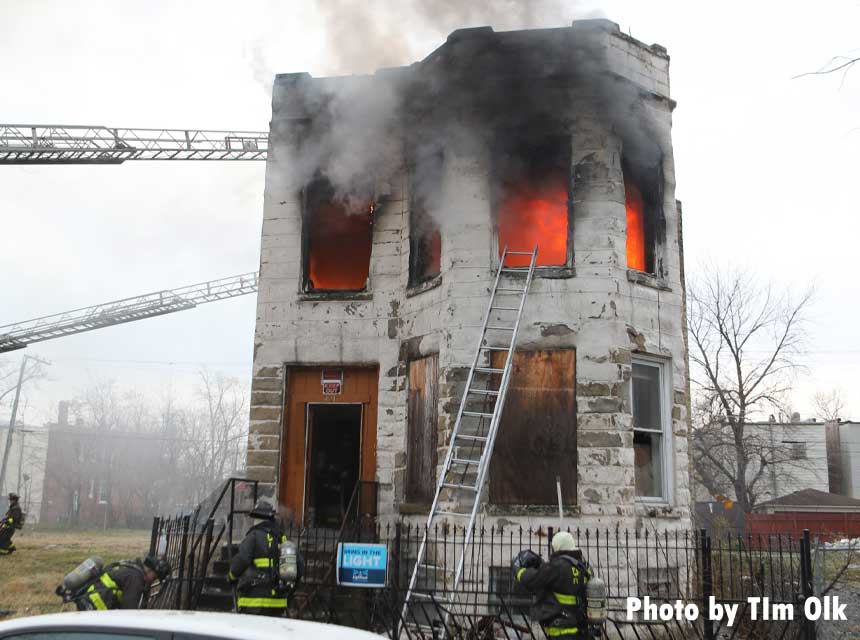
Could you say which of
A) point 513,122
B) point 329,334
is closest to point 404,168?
point 513,122

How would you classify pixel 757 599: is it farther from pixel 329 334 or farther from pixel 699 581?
pixel 329 334

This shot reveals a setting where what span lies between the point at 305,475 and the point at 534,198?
5255 mm

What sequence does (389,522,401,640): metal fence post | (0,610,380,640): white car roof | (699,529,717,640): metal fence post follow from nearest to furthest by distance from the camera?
(0,610,380,640): white car roof → (389,522,401,640): metal fence post → (699,529,717,640): metal fence post

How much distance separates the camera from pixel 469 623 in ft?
28.9

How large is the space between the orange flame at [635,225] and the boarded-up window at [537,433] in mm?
2089

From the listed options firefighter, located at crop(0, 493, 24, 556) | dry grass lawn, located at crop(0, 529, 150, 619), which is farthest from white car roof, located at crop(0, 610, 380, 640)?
firefighter, located at crop(0, 493, 24, 556)

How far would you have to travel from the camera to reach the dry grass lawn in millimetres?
11594

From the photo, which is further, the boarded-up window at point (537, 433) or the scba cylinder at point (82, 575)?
the boarded-up window at point (537, 433)

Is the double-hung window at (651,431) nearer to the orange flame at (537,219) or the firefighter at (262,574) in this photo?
the orange flame at (537,219)

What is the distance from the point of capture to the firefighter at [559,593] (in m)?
6.86

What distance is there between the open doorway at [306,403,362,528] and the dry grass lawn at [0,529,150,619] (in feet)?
13.6

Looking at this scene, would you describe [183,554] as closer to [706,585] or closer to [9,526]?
[706,585]

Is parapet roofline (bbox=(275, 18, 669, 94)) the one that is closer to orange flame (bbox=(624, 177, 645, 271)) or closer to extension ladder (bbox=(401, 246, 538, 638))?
orange flame (bbox=(624, 177, 645, 271))

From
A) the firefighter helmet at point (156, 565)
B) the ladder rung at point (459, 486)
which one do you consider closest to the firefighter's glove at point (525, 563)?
the ladder rung at point (459, 486)
